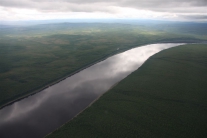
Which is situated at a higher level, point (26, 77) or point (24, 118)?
point (26, 77)

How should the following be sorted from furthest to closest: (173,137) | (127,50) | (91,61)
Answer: (127,50) < (91,61) < (173,137)

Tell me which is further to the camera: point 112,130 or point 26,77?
point 26,77

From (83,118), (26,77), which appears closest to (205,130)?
(83,118)

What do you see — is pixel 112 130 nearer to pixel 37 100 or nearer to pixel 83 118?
pixel 83 118

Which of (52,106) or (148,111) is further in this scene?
(52,106)

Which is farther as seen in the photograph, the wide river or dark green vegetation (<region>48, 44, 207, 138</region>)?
the wide river
